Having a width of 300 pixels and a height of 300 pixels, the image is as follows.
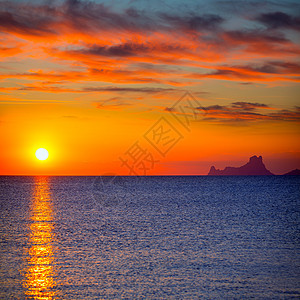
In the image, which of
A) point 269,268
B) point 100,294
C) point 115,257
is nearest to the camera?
point 100,294

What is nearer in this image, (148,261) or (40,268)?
(40,268)

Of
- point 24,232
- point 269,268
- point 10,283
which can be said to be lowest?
point 269,268

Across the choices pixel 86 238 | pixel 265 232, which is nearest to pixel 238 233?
pixel 265 232

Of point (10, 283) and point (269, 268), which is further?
point (269, 268)

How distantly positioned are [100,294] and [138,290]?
2.56m

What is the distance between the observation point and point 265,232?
5256 centimetres

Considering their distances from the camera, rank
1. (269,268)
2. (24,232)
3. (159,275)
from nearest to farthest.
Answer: (159,275) → (269,268) → (24,232)

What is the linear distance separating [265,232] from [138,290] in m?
30.1

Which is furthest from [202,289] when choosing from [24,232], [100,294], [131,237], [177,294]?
[24,232]

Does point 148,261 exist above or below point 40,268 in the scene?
below

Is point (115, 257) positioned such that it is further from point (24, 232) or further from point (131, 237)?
point (24, 232)

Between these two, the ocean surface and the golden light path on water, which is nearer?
the golden light path on water

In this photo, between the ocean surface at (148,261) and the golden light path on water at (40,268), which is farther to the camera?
the ocean surface at (148,261)

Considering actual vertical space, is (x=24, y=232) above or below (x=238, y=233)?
above
